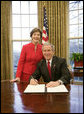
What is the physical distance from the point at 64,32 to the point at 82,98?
375cm

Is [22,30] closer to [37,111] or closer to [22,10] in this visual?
[22,10]

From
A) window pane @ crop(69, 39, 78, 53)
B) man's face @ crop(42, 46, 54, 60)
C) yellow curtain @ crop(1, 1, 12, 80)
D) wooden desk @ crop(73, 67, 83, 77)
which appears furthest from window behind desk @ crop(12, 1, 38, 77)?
man's face @ crop(42, 46, 54, 60)

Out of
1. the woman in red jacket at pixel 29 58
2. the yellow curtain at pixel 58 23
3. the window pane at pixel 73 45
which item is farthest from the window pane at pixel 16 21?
the woman in red jacket at pixel 29 58

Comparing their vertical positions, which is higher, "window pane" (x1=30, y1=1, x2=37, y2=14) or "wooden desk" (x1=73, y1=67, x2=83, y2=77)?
"window pane" (x1=30, y1=1, x2=37, y2=14)

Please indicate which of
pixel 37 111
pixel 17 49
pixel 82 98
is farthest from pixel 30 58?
pixel 17 49

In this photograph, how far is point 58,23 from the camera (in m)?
4.63

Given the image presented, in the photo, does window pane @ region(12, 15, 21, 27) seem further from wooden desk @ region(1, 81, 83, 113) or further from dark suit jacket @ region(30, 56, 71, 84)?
wooden desk @ region(1, 81, 83, 113)

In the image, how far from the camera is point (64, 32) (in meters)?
4.68

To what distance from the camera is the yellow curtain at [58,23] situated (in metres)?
4.63

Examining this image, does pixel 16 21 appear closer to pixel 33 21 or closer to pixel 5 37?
pixel 33 21

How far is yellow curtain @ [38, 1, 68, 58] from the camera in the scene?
4633 mm

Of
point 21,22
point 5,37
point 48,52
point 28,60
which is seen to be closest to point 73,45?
point 21,22

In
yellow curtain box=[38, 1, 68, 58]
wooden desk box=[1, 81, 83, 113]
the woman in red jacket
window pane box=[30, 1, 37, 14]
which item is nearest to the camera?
wooden desk box=[1, 81, 83, 113]

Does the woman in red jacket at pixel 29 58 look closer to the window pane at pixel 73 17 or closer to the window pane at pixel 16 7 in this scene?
the window pane at pixel 73 17
